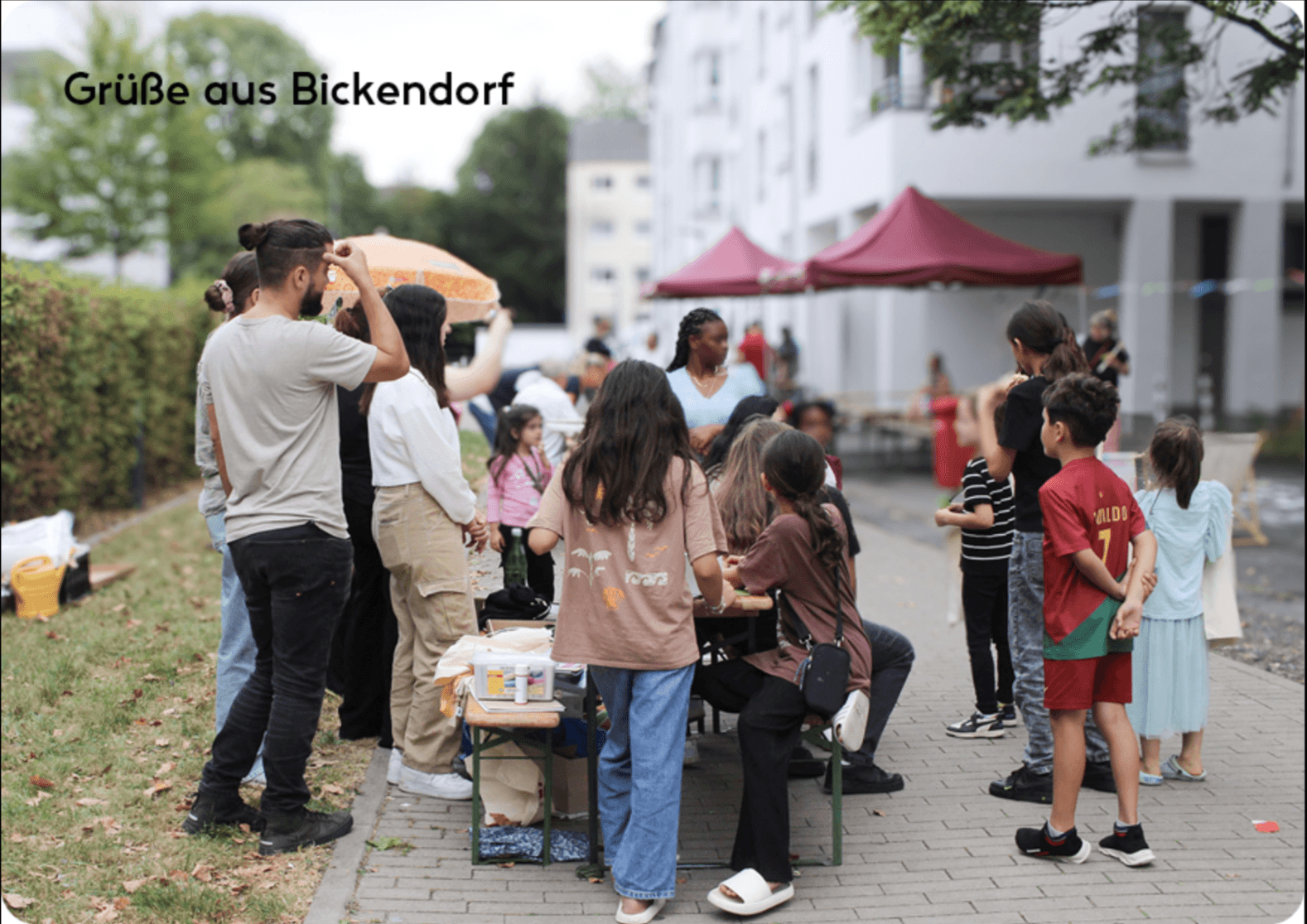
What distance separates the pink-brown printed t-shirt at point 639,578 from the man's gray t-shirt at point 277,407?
84cm

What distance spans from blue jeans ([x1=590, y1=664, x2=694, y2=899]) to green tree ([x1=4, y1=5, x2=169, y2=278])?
28.7 metres

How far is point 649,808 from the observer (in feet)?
13.5

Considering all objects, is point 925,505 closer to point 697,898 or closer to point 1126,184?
point 1126,184

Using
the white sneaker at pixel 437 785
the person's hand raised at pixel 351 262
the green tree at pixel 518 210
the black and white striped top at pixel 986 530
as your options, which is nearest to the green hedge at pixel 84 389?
the white sneaker at pixel 437 785

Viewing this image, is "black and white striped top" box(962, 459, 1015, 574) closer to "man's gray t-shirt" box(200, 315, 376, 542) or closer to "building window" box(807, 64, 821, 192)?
"man's gray t-shirt" box(200, 315, 376, 542)

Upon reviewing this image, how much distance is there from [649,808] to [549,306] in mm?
62538

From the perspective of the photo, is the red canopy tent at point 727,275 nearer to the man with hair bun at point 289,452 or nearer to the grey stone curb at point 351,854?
the grey stone curb at point 351,854

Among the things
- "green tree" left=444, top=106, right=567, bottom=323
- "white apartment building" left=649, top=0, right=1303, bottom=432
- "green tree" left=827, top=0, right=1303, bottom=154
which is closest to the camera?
"green tree" left=827, top=0, right=1303, bottom=154

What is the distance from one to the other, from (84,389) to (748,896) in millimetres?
9186

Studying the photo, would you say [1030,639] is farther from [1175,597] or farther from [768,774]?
[768,774]

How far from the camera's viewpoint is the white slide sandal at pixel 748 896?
410 centimetres

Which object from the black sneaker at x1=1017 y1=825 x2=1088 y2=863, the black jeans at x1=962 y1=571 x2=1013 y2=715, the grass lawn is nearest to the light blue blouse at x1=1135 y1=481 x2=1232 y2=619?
the black jeans at x1=962 y1=571 x2=1013 y2=715

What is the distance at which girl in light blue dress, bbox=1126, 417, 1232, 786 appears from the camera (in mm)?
5332

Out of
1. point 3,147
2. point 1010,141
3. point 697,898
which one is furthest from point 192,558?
point 3,147
